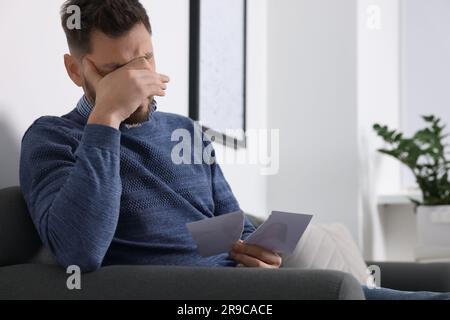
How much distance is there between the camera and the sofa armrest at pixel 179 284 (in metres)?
1.08

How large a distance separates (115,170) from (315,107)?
102 inches

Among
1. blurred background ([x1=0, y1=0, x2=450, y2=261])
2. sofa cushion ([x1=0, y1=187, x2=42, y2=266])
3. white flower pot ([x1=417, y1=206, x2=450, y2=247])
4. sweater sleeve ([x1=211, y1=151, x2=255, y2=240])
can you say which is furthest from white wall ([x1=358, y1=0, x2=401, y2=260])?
sofa cushion ([x1=0, y1=187, x2=42, y2=266])

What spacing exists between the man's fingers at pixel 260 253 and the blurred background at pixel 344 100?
4.53ft

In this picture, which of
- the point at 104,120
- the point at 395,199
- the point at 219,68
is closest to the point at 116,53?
the point at 104,120

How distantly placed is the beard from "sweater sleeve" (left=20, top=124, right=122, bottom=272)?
0.18 meters

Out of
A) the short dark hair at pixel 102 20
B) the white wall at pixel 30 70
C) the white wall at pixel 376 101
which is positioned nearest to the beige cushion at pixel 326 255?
the white wall at pixel 30 70

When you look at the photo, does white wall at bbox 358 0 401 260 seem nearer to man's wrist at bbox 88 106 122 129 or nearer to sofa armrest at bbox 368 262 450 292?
sofa armrest at bbox 368 262 450 292

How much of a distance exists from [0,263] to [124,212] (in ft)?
0.89

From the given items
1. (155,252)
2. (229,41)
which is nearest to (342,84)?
(229,41)

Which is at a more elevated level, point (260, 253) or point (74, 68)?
point (74, 68)

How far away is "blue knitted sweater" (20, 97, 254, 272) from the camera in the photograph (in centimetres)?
131

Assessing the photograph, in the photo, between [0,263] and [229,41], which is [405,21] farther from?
[0,263]

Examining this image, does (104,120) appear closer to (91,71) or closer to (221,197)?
(91,71)

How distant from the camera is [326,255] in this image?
8.03ft
